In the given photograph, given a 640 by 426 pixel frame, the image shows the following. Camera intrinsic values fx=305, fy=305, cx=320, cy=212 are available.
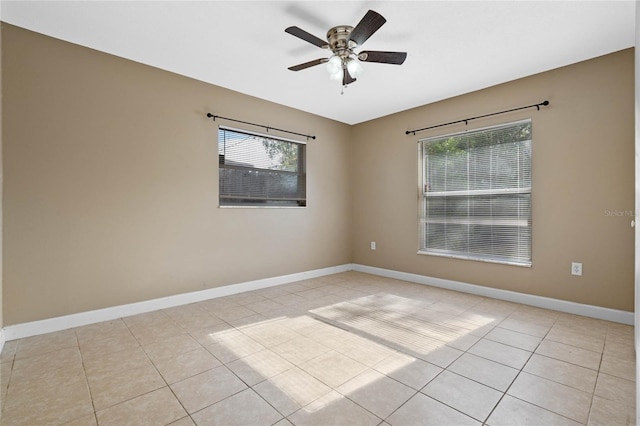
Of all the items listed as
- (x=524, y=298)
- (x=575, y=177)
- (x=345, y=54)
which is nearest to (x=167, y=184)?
(x=345, y=54)

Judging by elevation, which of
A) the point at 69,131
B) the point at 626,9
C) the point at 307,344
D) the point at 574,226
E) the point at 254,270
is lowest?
→ the point at 307,344

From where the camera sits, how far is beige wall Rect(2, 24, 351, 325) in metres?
2.49

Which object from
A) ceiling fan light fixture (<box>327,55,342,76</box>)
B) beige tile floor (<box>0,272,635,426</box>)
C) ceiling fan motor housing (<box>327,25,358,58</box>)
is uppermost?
ceiling fan motor housing (<box>327,25,358,58</box>)

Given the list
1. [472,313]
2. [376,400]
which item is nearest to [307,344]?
[376,400]

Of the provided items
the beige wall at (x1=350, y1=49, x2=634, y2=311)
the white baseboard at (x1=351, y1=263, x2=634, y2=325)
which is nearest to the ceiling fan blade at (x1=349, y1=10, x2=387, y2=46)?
the beige wall at (x1=350, y1=49, x2=634, y2=311)

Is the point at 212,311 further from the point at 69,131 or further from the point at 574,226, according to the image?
the point at 574,226

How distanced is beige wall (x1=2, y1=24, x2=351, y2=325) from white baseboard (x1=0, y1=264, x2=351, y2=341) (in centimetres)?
6

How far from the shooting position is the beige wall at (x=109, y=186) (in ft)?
8.16

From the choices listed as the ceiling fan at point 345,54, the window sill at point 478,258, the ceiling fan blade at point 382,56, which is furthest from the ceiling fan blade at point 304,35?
the window sill at point 478,258

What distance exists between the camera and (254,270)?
156 inches

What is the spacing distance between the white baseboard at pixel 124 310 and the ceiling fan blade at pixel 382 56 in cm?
288

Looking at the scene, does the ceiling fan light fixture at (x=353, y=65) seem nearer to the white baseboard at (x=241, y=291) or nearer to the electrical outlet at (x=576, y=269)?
the white baseboard at (x=241, y=291)

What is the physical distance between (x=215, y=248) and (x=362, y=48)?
2.66 meters

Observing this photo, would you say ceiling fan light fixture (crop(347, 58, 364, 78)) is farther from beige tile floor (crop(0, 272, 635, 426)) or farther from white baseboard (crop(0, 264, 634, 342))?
white baseboard (crop(0, 264, 634, 342))
